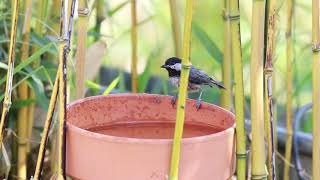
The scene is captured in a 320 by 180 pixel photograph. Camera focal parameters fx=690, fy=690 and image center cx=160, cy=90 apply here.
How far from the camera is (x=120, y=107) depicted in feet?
3.43

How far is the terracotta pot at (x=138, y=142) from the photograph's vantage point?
850 mm

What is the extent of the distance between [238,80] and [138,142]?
0.17 meters

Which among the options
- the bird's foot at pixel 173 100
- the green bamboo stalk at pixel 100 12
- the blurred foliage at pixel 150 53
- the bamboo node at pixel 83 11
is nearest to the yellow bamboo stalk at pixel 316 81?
the blurred foliage at pixel 150 53

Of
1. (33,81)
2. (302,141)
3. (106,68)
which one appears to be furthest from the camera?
(106,68)

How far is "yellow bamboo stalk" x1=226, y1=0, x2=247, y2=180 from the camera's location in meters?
0.91

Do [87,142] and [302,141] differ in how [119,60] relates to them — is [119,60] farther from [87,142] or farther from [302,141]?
[87,142]

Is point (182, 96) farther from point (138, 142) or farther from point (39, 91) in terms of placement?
point (39, 91)

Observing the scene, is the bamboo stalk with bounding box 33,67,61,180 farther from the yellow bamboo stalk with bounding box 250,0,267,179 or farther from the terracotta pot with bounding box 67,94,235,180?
the yellow bamboo stalk with bounding box 250,0,267,179

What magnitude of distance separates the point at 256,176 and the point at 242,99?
0.11 metres

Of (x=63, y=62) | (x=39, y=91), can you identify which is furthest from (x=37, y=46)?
(x=63, y=62)

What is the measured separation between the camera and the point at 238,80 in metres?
0.92

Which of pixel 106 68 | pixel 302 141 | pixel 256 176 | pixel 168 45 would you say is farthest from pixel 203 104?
pixel 106 68

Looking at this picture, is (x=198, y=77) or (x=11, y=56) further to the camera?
(x=198, y=77)

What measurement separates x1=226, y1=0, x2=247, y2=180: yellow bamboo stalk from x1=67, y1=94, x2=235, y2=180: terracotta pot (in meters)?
0.01
